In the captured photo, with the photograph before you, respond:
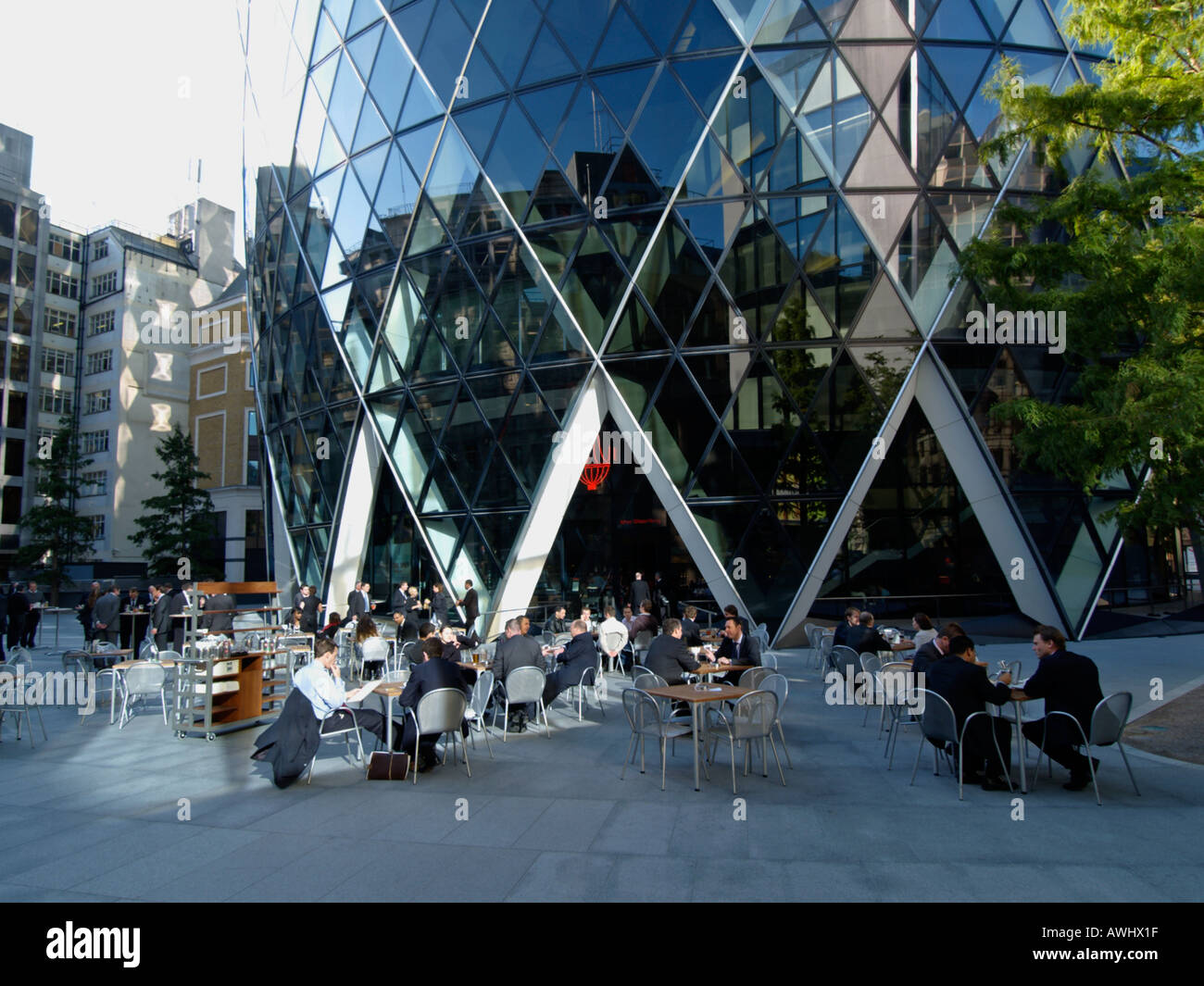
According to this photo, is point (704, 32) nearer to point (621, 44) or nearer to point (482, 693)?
point (621, 44)

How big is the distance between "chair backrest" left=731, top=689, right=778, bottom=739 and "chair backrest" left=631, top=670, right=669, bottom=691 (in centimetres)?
146

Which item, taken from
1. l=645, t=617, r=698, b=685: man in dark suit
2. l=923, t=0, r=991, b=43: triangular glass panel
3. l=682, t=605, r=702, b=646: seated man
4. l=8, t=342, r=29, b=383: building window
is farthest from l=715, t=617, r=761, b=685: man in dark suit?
l=8, t=342, r=29, b=383: building window

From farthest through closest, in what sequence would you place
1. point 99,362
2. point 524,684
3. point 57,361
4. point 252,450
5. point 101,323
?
point 57,361 → point 101,323 → point 99,362 → point 252,450 → point 524,684

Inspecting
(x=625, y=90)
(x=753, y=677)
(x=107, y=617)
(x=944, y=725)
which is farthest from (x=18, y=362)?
(x=944, y=725)

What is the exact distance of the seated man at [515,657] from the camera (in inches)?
386

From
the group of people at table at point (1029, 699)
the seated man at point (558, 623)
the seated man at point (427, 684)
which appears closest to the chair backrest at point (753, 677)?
the group of people at table at point (1029, 699)

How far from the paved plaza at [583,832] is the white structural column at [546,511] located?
1028cm

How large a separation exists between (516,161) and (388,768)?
15.1 meters

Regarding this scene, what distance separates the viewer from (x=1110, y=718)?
265 inches

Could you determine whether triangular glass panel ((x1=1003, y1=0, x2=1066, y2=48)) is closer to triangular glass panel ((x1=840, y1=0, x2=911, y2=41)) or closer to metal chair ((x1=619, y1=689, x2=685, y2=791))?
triangular glass panel ((x1=840, y1=0, x2=911, y2=41))

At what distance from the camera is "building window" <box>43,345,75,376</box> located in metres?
54.0

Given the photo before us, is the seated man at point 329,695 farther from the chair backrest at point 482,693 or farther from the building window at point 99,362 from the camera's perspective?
the building window at point 99,362
